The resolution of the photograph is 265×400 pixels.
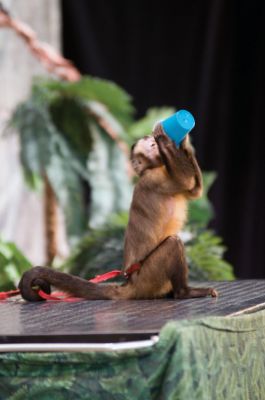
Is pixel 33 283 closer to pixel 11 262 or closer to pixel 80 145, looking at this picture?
pixel 11 262

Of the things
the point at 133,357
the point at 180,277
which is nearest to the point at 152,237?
the point at 180,277

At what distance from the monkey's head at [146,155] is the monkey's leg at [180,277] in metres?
0.26

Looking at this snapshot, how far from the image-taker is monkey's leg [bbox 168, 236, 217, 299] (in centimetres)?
266

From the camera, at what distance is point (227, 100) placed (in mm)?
6254

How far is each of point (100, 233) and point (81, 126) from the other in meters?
1.34

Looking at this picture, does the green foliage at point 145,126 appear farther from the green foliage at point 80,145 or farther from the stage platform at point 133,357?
the stage platform at point 133,357

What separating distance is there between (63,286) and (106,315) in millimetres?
443

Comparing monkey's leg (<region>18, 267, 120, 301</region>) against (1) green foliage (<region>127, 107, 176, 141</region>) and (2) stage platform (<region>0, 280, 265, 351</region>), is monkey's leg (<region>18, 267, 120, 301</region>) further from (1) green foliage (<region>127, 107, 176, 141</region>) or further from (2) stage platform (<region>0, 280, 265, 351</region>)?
(1) green foliage (<region>127, 107, 176, 141</region>)

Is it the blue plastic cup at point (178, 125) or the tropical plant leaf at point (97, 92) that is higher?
the tropical plant leaf at point (97, 92)

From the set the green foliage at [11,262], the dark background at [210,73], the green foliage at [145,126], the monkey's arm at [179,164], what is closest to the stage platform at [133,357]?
the monkey's arm at [179,164]

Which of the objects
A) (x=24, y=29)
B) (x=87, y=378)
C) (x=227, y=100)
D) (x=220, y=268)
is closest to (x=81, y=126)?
(x=24, y=29)

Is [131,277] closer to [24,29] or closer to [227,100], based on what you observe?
[24,29]

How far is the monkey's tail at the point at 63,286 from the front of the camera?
2.74m

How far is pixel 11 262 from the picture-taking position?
4270 mm
